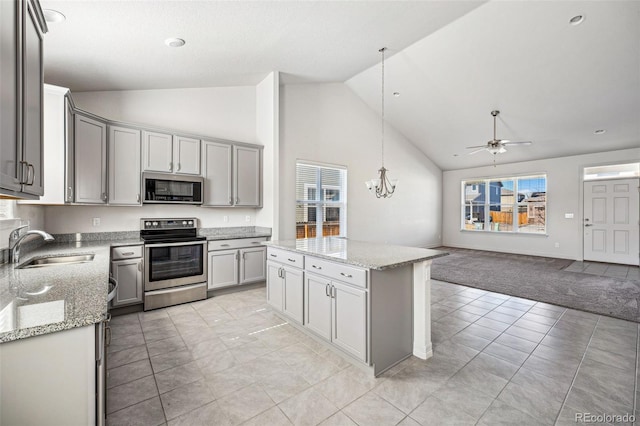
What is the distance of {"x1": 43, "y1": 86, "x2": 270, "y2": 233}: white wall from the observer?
3697mm

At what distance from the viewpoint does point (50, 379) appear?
3.62 feet

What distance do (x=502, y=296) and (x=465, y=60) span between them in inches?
149

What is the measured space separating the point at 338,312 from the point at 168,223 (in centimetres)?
304

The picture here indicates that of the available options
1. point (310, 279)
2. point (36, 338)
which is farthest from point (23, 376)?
point (310, 279)

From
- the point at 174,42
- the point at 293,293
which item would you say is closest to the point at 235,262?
the point at 293,293

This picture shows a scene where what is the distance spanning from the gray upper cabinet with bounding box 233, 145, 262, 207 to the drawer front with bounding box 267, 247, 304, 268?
5.37 ft

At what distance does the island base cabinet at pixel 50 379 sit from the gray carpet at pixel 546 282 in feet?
16.1

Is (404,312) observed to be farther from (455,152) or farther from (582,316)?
(455,152)

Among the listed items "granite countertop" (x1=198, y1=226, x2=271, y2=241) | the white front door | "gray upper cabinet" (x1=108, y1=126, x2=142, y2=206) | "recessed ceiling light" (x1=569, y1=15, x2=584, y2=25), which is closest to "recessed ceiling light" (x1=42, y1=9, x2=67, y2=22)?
"gray upper cabinet" (x1=108, y1=126, x2=142, y2=206)

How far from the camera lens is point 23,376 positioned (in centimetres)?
106

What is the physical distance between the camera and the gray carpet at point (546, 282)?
150 inches

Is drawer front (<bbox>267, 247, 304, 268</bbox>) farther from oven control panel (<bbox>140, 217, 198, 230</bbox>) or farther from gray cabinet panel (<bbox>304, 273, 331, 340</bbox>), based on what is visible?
oven control panel (<bbox>140, 217, 198, 230</bbox>)

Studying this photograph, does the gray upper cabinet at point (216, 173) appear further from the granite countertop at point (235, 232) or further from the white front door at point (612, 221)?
the white front door at point (612, 221)

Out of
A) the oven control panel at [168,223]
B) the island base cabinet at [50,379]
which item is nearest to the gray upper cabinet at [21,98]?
the island base cabinet at [50,379]
